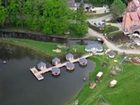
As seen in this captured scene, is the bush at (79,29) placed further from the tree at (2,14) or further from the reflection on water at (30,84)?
the tree at (2,14)

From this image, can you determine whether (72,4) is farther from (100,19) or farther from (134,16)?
(134,16)

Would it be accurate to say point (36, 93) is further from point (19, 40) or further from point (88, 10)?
point (88, 10)

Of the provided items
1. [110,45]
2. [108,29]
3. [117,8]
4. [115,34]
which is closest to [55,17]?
[108,29]

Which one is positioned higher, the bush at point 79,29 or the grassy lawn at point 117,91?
the bush at point 79,29

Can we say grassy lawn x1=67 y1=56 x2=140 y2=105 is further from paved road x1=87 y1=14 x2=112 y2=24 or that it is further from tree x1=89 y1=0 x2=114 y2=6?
tree x1=89 y1=0 x2=114 y2=6

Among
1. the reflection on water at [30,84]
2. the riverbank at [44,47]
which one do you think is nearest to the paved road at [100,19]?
the riverbank at [44,47]

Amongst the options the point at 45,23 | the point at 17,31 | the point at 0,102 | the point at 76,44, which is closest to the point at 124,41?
the point at 76,44
